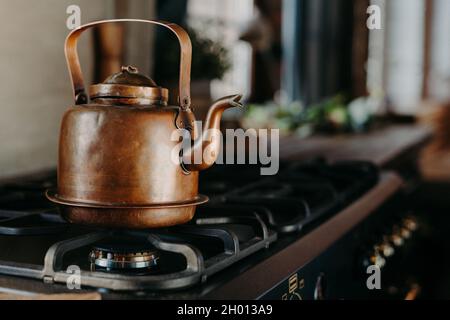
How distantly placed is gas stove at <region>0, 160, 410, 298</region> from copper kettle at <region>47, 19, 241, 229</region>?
0.04 meters

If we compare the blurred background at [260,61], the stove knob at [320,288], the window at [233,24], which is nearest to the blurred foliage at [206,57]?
the blurred background at [260,61]

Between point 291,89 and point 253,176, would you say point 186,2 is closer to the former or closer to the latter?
point 253,176

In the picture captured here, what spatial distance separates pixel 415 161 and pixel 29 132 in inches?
90.2

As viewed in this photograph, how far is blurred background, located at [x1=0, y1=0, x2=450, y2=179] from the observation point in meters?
1.42

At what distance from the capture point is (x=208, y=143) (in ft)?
2.53

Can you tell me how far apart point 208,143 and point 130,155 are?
104 millimetres

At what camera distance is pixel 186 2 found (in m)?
2.29

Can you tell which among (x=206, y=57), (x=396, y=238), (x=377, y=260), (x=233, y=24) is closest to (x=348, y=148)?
(x=206, y=57)

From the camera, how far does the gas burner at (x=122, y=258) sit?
692 mm

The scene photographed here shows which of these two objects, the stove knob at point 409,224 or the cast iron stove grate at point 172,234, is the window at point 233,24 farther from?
the cast iron stove grate at point 172,234

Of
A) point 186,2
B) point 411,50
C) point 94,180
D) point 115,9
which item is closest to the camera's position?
point 94,180

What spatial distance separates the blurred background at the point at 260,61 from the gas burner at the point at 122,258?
0.72 m

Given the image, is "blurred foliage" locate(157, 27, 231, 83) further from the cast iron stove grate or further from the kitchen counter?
the cast iron stove grate
